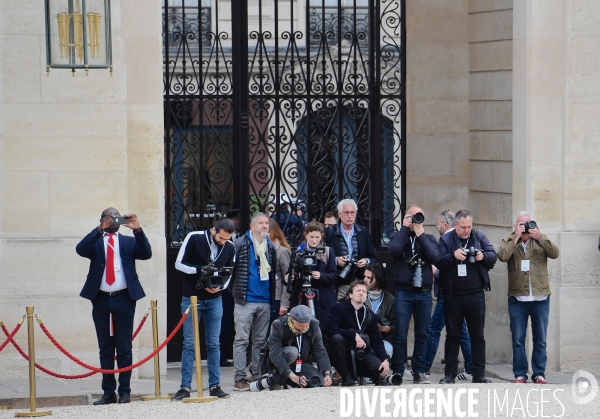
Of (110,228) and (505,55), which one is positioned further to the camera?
(505,55)

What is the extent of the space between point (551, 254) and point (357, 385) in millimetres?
2345

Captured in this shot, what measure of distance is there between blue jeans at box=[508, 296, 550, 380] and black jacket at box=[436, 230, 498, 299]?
0.41 m

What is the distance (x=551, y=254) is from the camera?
12.3 metres

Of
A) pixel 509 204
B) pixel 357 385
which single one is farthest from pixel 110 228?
pixel 509 204

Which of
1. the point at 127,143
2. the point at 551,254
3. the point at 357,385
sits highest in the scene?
the point at 127,143

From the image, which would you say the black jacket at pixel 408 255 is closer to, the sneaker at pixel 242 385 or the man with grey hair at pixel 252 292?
the man with grey hair at pixel 252 292

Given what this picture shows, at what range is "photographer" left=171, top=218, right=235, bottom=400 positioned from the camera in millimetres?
11141

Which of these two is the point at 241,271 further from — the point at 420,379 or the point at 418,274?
the point at 420,379

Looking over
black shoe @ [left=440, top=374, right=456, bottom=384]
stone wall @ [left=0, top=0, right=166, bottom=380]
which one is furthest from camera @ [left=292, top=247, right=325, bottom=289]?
black shoe @ [left=440, top=374, right=456, bottom=384]

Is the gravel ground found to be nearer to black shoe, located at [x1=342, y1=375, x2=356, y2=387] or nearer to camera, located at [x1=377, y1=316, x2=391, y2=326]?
black shoe, located at [x1=342, y1=375, x2=356, y2=387]

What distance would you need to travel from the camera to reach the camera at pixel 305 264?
12250mm

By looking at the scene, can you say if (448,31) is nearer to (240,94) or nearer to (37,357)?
(240,94)

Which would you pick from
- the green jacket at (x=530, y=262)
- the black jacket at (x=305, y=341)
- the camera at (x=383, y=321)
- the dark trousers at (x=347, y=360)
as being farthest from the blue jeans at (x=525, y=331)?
the black jacket at (x=305, y=341)

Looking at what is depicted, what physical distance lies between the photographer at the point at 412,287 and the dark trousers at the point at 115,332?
9.38 feet
